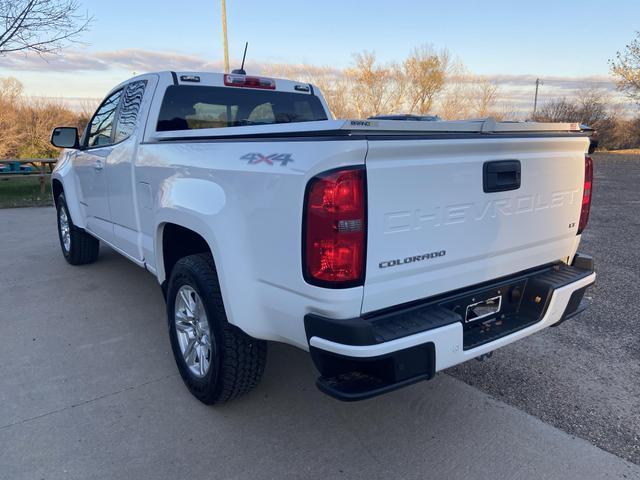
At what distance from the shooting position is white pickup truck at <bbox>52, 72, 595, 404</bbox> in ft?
6.31

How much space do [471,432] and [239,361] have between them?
52.5 inches

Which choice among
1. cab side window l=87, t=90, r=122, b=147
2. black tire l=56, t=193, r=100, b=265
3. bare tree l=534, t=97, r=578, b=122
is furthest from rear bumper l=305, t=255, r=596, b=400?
bare tree l=534, t=97, r=578, b=122

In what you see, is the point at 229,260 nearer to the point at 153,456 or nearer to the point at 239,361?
the point at 239,361

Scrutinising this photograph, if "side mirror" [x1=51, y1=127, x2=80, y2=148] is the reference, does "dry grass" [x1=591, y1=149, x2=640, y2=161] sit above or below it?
below

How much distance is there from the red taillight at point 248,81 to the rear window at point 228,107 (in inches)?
1.6

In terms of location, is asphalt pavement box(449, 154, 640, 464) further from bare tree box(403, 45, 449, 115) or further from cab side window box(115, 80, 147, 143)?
bare tree box(403, 45, 449, 115)

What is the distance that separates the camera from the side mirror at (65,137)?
4812mm

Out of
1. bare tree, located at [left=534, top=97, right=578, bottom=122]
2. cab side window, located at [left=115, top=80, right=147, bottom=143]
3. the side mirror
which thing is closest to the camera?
cab side window, located at [left=115, top=80, right=147, bottom=143]

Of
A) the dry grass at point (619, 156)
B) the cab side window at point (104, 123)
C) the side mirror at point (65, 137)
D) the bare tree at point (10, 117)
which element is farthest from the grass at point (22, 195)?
the dry grass at point (619, 156)

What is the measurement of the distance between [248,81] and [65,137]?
7.15ft

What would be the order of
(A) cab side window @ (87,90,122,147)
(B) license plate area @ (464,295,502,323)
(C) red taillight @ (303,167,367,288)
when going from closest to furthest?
(C) red taillight @ (303,167,367,288)
(B) license plate area @ (464,295,502,323)
(A) cab side window @ (87,90,122,147)

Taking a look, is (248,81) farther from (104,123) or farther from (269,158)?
(269,158)

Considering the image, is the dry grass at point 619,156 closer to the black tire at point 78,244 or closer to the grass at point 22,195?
the grass at point 22,195

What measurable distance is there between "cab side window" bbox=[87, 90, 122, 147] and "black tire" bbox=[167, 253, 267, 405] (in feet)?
6.93
